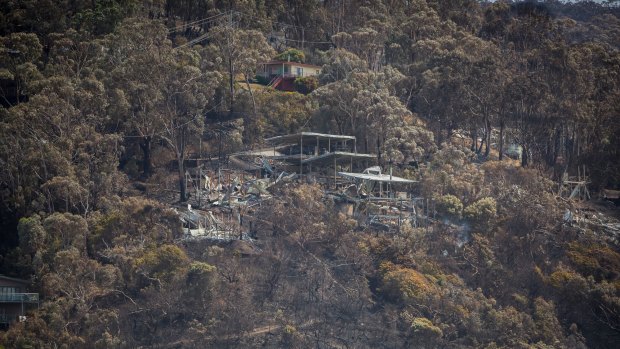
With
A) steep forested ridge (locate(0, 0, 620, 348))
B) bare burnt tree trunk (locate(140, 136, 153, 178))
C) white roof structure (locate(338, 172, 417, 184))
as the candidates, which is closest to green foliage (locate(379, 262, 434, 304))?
steep forested ridge (locate(0, 0, 620, 348))

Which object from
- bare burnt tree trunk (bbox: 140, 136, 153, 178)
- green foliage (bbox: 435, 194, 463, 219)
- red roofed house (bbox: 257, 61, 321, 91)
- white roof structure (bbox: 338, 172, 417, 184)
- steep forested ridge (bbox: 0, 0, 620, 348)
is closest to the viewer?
steep forested ridge (bbox: 0, 0, 620, 348)

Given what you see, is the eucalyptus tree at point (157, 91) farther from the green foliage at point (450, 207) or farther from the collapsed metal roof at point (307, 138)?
the green foliage at point (450, 207)

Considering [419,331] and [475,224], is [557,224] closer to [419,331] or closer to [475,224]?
[475,224]

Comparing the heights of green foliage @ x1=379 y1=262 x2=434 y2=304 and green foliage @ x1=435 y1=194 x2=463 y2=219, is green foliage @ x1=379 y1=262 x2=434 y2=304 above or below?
below

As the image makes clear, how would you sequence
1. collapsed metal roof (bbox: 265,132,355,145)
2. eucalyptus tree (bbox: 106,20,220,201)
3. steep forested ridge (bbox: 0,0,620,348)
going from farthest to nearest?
collapsed metal roof (bbox: 265,132,355,145), eucalyptus tree (bbox: 106,20,220,201), steep forested ridge (bbox: 0,0,620,348)

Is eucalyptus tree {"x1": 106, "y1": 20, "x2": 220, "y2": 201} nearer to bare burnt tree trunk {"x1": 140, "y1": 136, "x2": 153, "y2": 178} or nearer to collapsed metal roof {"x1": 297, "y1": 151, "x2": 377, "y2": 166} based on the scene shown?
bare burnt tree trunk {"x1": 140, "y1": 136, "x2": 153, "y2": 178}

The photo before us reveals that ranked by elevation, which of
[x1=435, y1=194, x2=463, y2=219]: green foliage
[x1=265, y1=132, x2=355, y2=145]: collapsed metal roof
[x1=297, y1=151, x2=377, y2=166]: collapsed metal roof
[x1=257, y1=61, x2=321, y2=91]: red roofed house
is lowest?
[x1=435, y1=194, x2=463, y2=219]: green foliage

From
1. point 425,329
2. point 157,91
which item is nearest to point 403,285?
point 425,329

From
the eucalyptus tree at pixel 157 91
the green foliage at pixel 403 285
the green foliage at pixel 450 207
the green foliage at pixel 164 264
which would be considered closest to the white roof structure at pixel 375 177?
the green foliage at pixel 450 207
